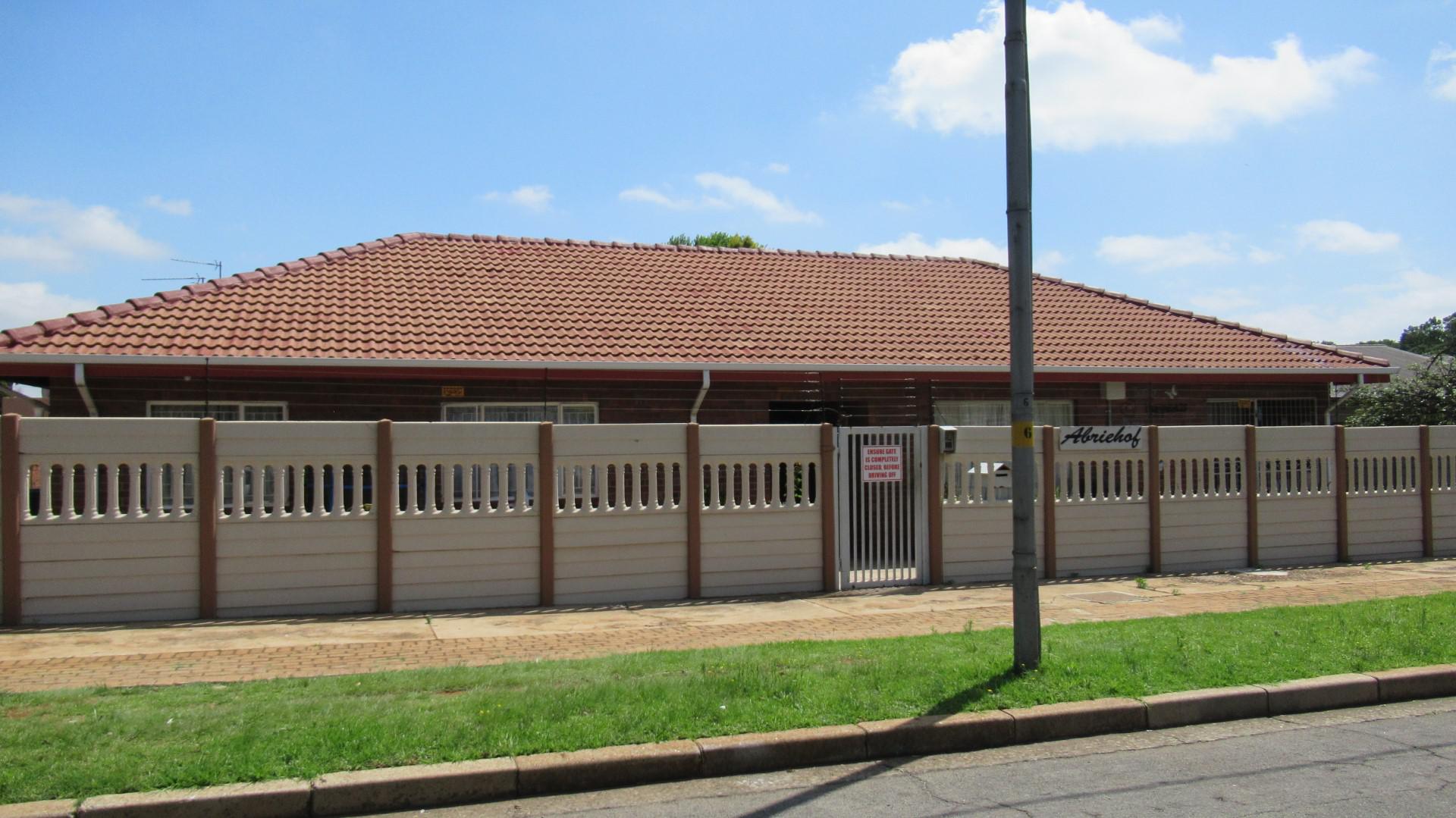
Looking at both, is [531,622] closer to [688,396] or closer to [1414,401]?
[688,396]

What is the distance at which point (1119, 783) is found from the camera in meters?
6.07

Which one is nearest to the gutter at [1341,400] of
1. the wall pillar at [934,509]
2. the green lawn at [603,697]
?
the wall pillar at [934,509]

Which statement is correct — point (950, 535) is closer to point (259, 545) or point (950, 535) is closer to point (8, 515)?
point (259, 545)

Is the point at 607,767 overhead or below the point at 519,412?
below

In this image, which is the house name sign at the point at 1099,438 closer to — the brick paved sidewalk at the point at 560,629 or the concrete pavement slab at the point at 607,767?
the brick paved sidewalk at the point at 560,629

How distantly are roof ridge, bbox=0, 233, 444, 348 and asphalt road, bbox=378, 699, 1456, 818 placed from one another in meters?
10.8

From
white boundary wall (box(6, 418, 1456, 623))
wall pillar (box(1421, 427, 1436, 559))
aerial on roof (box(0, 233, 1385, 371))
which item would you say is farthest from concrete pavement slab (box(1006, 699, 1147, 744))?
wall pillar (box(1421, 427, 1436, 559))

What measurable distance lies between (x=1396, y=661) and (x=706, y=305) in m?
11.7

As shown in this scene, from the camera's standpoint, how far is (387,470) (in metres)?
10.4

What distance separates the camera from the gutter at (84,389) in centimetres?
1316

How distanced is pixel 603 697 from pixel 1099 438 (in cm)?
800

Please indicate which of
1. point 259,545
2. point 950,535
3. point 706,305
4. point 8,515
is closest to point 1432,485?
point 950,535

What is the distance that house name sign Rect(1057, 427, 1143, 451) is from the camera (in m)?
13.0

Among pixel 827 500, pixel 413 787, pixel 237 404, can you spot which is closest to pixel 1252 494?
pixel 827 500
